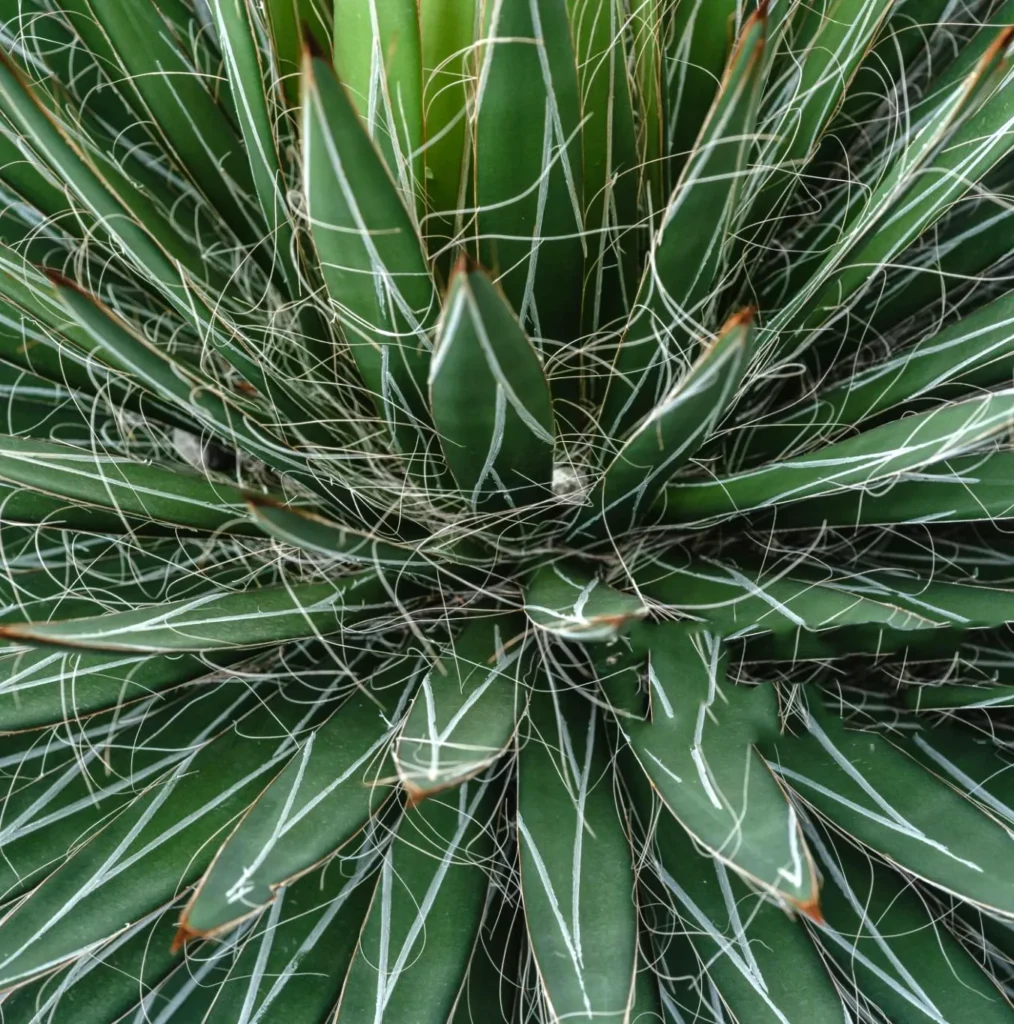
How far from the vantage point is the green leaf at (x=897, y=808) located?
647mm

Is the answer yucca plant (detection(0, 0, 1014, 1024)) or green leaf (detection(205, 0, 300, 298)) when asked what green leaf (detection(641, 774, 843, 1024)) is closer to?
yucca plant (detection(0, 0, 1014, 1024))

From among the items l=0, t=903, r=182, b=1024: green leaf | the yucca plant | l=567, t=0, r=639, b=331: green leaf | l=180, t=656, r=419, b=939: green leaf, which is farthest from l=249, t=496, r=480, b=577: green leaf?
l=0, t=903, r=182, b=1024: green leaf

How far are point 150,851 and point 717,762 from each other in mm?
423

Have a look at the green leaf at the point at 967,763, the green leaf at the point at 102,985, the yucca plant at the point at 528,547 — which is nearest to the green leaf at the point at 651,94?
the yucca plant at the point at 528,547

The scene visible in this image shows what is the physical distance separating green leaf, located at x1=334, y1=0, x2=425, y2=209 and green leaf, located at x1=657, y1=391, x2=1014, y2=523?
31 centimetres

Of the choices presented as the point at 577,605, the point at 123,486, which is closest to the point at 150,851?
the point at 123,486

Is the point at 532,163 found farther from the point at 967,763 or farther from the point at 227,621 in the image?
the point at 967,763

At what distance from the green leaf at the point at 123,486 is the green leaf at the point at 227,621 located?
9 centimetres

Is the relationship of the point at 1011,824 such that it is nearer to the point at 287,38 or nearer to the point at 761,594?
the point at 761,594

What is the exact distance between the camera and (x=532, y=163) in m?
0.67

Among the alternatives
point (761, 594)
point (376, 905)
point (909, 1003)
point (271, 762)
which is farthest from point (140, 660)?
point (909, 1003)

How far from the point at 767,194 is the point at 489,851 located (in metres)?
0.59

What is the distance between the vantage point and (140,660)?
77 centimetres

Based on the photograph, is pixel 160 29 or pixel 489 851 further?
pixel 160 29
